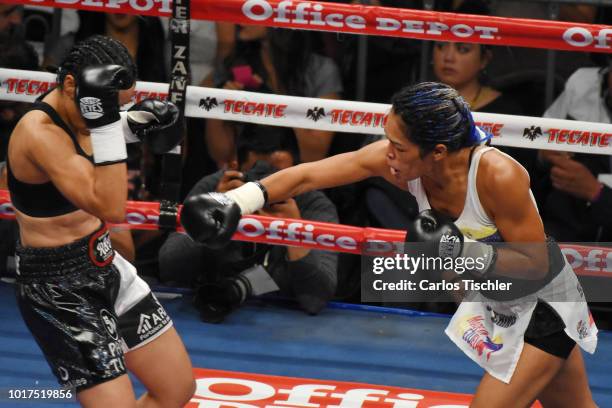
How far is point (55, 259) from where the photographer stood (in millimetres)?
2875

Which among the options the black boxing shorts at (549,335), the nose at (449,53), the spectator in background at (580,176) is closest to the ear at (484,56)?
the nose at (449,53)

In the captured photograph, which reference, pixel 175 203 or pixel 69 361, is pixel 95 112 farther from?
pixel 175 203

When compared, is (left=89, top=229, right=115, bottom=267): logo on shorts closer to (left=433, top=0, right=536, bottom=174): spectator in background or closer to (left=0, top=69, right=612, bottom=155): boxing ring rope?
(left=0, top=69, right=612, bottom=155): boxing ring rope

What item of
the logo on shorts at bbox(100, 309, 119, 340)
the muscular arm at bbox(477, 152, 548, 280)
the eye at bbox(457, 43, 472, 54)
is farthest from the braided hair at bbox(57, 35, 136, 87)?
the eye at bbox(457, 43, 472, 54)

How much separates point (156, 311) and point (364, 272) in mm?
1376

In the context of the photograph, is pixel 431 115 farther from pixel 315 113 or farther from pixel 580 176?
pixel 580 176

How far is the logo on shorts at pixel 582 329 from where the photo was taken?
2.76 m

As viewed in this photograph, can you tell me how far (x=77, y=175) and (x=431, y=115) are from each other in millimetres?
926

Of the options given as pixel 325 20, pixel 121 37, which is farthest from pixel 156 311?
pixel 121 37

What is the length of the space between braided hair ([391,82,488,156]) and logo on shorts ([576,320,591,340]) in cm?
58

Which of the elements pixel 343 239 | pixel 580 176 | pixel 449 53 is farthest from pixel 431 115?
pixel 449 53

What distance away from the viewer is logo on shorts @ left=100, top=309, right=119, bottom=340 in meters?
2.88

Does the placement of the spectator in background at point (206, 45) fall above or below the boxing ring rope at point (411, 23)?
below

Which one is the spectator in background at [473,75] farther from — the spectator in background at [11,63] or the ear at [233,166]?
the spectator in background at [11,63]
